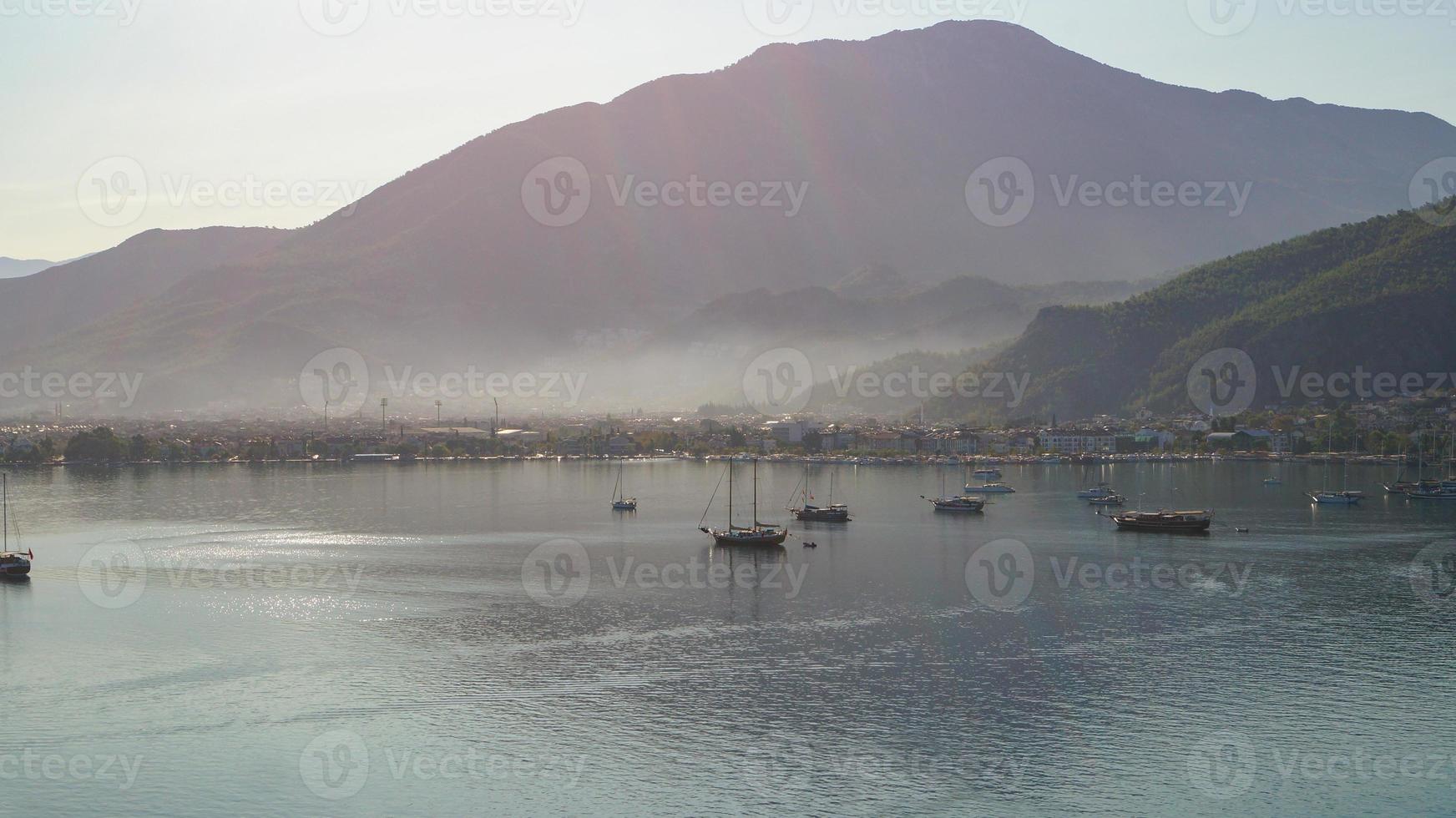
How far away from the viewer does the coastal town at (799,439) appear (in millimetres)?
73375

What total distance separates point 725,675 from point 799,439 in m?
68.0

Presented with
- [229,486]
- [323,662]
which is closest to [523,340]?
[229,486]

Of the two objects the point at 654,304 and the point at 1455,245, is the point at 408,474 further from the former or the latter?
the point at 654,304

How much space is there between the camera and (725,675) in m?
21.3

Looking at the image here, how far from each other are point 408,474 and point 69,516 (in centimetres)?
2363

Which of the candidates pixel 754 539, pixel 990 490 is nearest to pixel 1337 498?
pixel 990 490

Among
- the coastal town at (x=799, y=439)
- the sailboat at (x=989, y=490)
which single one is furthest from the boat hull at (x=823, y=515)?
the coastal town at (x=799, y=439)

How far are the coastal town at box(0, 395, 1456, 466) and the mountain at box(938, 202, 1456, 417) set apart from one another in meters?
2.58

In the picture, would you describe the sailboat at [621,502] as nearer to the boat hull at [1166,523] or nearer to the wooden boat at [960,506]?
the wooden boat at [960,506]

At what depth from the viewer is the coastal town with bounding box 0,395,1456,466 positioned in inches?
2889

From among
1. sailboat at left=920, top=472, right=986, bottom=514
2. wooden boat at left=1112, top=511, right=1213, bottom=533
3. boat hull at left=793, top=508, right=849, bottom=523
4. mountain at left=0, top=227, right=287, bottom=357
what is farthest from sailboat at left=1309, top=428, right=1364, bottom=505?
mountain at left=0, top=227, right=287, bottom=357

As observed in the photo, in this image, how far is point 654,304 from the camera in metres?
181

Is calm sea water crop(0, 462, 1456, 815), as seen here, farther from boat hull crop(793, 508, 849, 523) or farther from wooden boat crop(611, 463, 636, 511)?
wooden boat crop(611, 463, 636, 511)

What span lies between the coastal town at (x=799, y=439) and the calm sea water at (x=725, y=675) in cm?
3696
